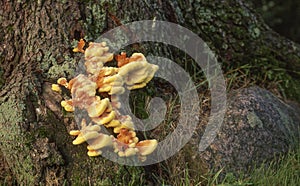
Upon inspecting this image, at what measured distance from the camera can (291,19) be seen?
25.8ft

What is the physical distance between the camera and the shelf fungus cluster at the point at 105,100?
309 centimetres

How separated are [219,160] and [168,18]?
1.08 metres

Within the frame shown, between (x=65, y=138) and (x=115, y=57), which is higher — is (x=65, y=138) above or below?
below

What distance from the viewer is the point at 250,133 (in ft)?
11.5

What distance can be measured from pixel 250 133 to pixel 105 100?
3.30ft

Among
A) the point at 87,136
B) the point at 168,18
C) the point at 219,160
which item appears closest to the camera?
the point at 87,136

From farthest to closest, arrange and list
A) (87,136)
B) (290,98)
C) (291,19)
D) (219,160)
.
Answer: (291,19)
(290,98)
(219,160)
(87,136)

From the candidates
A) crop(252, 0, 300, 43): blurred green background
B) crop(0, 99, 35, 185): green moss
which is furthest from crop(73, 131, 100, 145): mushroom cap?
crop(252, 0, 300, 43): blurred green background

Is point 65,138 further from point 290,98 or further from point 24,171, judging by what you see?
point 290,98

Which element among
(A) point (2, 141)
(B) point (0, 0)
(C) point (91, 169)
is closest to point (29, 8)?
(B) point (0, 0)

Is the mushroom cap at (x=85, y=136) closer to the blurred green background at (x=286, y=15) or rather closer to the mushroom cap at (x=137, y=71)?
the mushroom cap at (x=137, y=71)

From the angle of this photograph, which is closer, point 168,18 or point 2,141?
point 2,141

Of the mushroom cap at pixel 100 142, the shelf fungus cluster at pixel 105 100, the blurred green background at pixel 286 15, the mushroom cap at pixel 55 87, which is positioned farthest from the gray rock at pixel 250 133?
the blurred green background at pixel 286 15

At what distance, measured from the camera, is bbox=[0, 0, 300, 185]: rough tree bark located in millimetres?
3191
